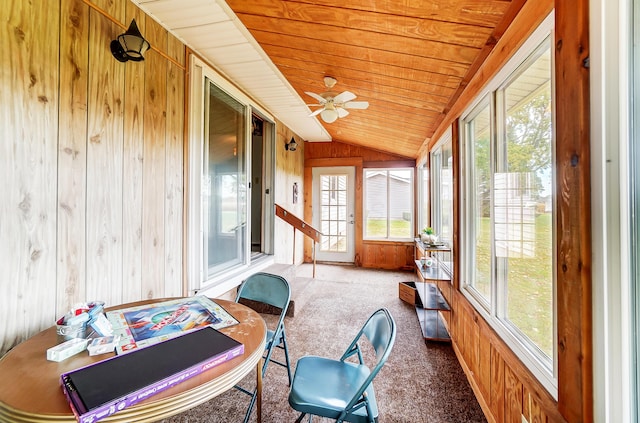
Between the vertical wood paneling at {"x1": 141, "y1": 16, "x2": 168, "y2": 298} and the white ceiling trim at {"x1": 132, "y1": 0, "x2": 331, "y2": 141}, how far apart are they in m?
0.17

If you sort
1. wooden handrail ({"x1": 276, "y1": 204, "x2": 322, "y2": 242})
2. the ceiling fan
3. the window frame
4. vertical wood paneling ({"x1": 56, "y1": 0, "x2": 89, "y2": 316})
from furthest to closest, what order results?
wooden handrail ({"x1": 276, "y1": 204, "x2": 322, "y2": 242}) < the ceiling fan < the window frame < vertical wood paneling ({"x1": 56, "y1": 0, "x2": 89, "y2": 316})

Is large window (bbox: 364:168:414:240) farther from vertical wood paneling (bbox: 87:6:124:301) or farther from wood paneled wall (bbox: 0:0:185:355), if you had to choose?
vertical wood paneling (bbox: 87:6:124:301)

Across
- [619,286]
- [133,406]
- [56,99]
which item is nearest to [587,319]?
[619,286]

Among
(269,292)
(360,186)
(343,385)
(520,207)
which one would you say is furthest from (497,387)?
(360,186)

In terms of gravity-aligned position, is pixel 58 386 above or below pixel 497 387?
above

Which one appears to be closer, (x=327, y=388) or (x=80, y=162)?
(x=327, y=388)

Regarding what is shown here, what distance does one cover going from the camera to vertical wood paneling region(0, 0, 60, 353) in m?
1.17

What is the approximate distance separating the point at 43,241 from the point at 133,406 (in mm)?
A: 1137

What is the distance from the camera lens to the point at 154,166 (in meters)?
1.94

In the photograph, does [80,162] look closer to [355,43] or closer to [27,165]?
[27,165]

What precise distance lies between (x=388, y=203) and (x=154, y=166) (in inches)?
179

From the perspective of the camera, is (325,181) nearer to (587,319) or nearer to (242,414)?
(242,414)

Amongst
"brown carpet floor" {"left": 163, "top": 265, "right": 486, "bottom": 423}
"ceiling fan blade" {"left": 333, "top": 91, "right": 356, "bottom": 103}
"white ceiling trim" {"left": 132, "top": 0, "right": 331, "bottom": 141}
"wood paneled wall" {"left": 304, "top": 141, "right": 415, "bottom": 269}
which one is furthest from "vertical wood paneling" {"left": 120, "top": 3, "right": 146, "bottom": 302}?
"wood paneled wall" {"left": 304, "top": 141, "right": 415, "bottom": 269}

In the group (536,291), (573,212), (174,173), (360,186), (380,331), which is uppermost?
(360,186)
